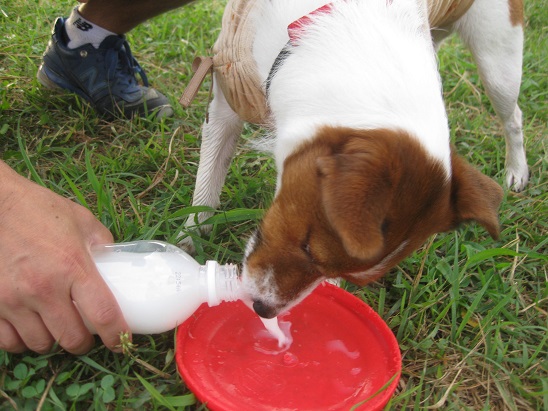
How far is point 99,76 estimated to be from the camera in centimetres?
347

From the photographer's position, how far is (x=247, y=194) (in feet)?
10.1

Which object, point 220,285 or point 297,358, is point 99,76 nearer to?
point 220,285

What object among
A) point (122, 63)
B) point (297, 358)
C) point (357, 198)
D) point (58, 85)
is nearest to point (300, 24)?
point (357, 198)

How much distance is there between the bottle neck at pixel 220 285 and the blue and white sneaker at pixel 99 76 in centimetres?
179

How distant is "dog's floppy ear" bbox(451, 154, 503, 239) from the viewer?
6.60ft

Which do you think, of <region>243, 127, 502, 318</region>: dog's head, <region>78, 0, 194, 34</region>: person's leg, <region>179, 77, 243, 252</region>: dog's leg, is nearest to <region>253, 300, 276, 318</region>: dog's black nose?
<region>243, 127, 502, 318</region>: dog's head

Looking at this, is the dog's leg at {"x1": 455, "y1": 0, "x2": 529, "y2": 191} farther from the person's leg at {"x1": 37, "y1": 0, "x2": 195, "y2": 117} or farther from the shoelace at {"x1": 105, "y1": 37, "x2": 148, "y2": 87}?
the shoelace at {"x1": 105, "y1": 37, "x2": 148, "y2": 87}

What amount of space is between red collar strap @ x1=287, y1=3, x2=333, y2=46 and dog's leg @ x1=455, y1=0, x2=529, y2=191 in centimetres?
139

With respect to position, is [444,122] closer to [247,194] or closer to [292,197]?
[292,197]

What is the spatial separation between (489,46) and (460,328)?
1726 mm

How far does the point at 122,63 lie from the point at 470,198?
245 cm

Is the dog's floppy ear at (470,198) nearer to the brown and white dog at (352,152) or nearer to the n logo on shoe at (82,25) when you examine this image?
the brown and white dog at (352,152)

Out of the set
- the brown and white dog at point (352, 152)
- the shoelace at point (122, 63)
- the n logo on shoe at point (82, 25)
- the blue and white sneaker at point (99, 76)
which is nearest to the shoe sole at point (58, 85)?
the blue and white sneaker at point (99, 76)

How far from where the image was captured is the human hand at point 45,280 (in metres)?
1.75
